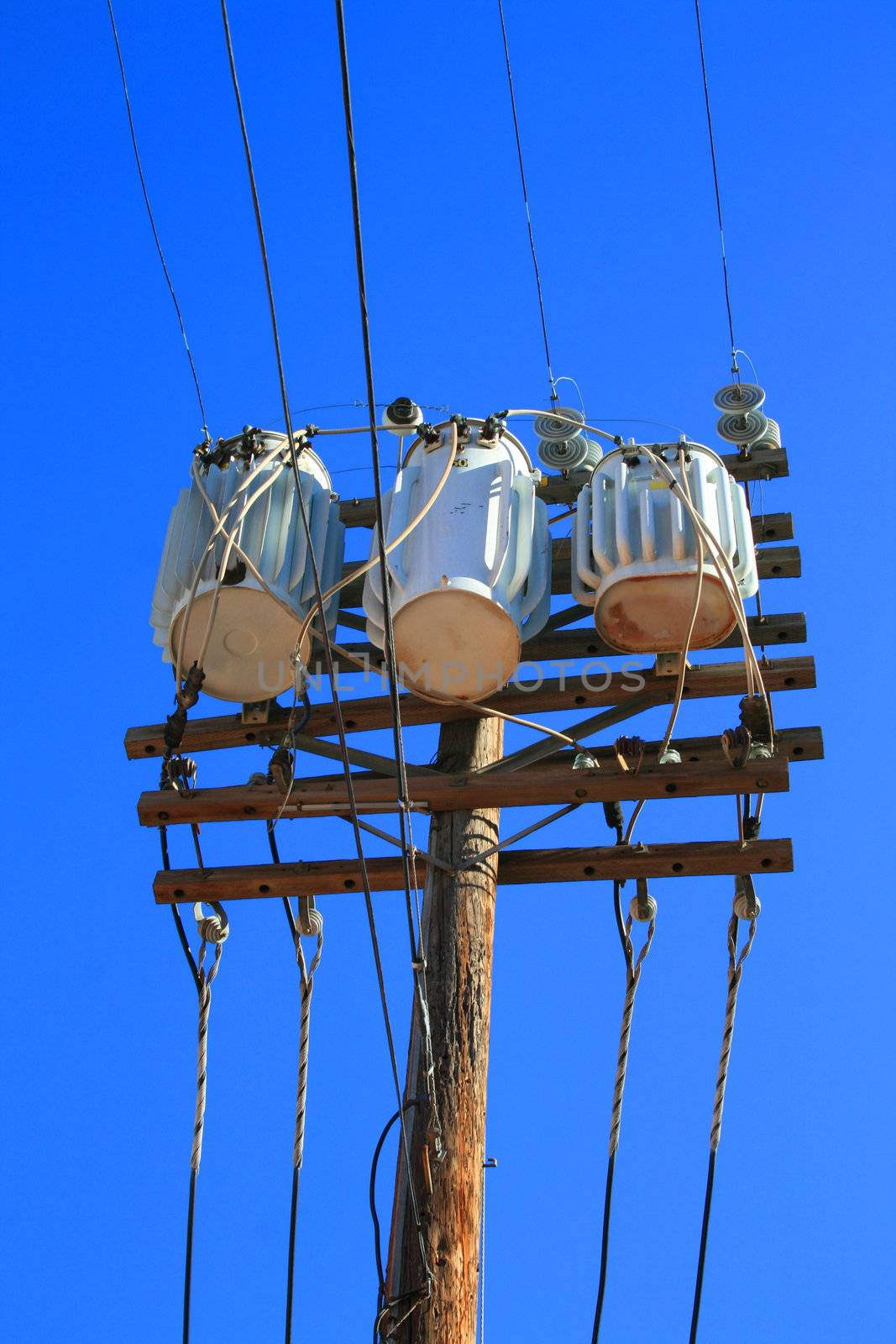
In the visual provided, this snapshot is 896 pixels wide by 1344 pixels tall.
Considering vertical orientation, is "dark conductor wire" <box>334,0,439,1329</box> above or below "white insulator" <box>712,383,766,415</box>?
below

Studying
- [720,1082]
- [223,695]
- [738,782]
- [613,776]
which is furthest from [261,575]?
[720,1082]

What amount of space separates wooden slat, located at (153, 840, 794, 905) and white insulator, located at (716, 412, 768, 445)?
2023mm

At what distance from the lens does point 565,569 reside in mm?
7113

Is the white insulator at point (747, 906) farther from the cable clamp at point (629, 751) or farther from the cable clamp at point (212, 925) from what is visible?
the cable clamp at point (212, 925)

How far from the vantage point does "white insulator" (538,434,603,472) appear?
760 cm

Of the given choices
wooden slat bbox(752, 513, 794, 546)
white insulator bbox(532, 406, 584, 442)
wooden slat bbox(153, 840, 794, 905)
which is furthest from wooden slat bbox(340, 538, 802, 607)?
wooden slat bbox(153, 840, 794, 905)

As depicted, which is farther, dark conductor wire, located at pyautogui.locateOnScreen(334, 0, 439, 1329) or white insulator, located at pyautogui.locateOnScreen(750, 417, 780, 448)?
white insulator, located at pyautogui.locateOnScreen(750, 417, 780, 448)

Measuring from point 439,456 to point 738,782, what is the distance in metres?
1.79

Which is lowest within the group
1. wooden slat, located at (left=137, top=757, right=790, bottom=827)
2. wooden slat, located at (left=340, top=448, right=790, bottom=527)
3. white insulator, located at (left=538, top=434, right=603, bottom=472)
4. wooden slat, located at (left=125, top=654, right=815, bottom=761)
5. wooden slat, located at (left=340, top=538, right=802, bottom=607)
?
wooden slat, located at (left=137, top=757, right=790, bottom=827)

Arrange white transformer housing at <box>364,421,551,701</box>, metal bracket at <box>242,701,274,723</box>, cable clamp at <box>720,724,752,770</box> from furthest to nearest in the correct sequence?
1. metal bracket at <box>242,701,274,723</box>
2. white transformer housing at <box>364,421,551,701</box>
3. cable clamp at <box>720,724,752,770</box>

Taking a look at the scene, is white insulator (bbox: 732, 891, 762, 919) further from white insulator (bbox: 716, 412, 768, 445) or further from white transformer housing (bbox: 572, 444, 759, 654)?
white insulator (bbox: 716, 412, 768, 445)

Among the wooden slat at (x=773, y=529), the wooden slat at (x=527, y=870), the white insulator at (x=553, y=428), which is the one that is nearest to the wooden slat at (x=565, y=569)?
the wooden slat at (x=773, y=529)

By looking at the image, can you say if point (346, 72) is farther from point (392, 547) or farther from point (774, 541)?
point (774, 541)

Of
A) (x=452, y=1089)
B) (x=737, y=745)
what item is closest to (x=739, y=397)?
(x=737, y=745)
